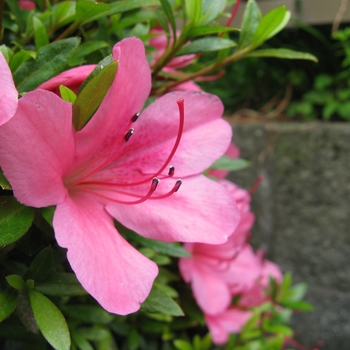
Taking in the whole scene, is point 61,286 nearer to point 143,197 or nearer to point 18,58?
point 143,197

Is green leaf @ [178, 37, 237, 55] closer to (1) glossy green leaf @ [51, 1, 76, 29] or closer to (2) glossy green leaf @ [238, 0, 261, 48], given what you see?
(2) glossy green leaf @ [238, 0, 261, 48]

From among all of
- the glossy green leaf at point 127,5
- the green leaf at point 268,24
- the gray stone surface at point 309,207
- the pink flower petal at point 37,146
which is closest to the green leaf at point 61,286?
the pink flower petal at point 37,146

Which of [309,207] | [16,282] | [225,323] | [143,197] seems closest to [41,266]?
[16,282]

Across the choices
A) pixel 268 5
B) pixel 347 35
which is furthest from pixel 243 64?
pixel 347 35

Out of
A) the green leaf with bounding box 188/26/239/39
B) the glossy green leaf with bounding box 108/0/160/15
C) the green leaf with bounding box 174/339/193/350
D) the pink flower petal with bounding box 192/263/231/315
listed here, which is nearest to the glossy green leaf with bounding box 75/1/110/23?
the glossy green leaf with bounding box 108/0/160/15

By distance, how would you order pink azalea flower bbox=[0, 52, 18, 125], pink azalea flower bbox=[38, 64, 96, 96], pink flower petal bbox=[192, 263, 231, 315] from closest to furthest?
pink azalea flower bbox=[0, 52, 18, 125] → pink azalea flower bbox=[38, 64, 96, 96] → pink flower petal bbox=[192, 263, 231, 315]

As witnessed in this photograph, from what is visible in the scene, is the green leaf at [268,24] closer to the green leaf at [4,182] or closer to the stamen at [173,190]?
the stamen at [173,190]
